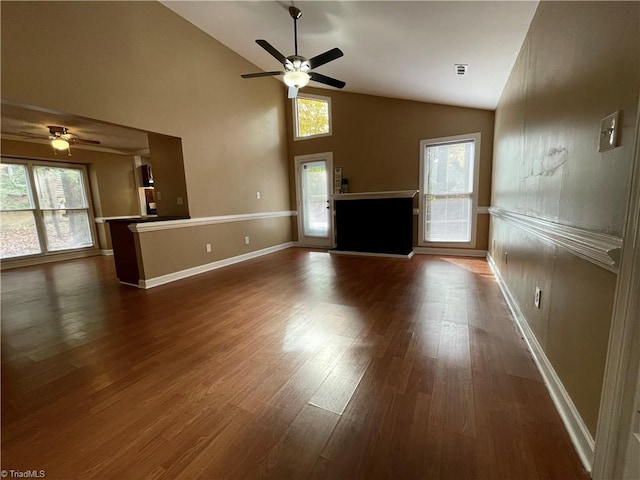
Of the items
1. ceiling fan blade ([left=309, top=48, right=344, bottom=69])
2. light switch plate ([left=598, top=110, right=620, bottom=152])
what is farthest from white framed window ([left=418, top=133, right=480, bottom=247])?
light switch plate ([left=598, top=110, right=620, bottom=152])

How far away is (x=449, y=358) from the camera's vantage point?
5.56ft

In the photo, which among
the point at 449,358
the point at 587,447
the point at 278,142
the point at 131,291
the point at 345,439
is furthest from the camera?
the point at 278,142

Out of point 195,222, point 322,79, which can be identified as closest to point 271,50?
point 322,79

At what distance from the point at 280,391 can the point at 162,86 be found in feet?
13.1

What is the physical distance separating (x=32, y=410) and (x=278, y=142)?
5.37 meters

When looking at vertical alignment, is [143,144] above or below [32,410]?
above

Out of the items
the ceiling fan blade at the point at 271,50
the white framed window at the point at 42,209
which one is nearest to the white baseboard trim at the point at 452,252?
the ceiling fan blade at the point at 271,50

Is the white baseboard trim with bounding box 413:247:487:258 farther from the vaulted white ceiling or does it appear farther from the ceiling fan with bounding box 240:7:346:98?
the ceiling fan with bounding box 240:7:346:98

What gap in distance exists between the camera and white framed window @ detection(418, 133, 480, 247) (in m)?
4.45

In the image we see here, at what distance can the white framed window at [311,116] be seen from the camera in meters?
5.54

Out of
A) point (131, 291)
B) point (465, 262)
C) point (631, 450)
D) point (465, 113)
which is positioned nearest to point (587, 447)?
point (631, 450)

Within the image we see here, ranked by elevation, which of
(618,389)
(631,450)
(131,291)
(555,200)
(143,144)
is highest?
(143,144)

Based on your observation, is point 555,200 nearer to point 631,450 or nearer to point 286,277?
point 631,450

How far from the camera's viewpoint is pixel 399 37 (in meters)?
2.67
